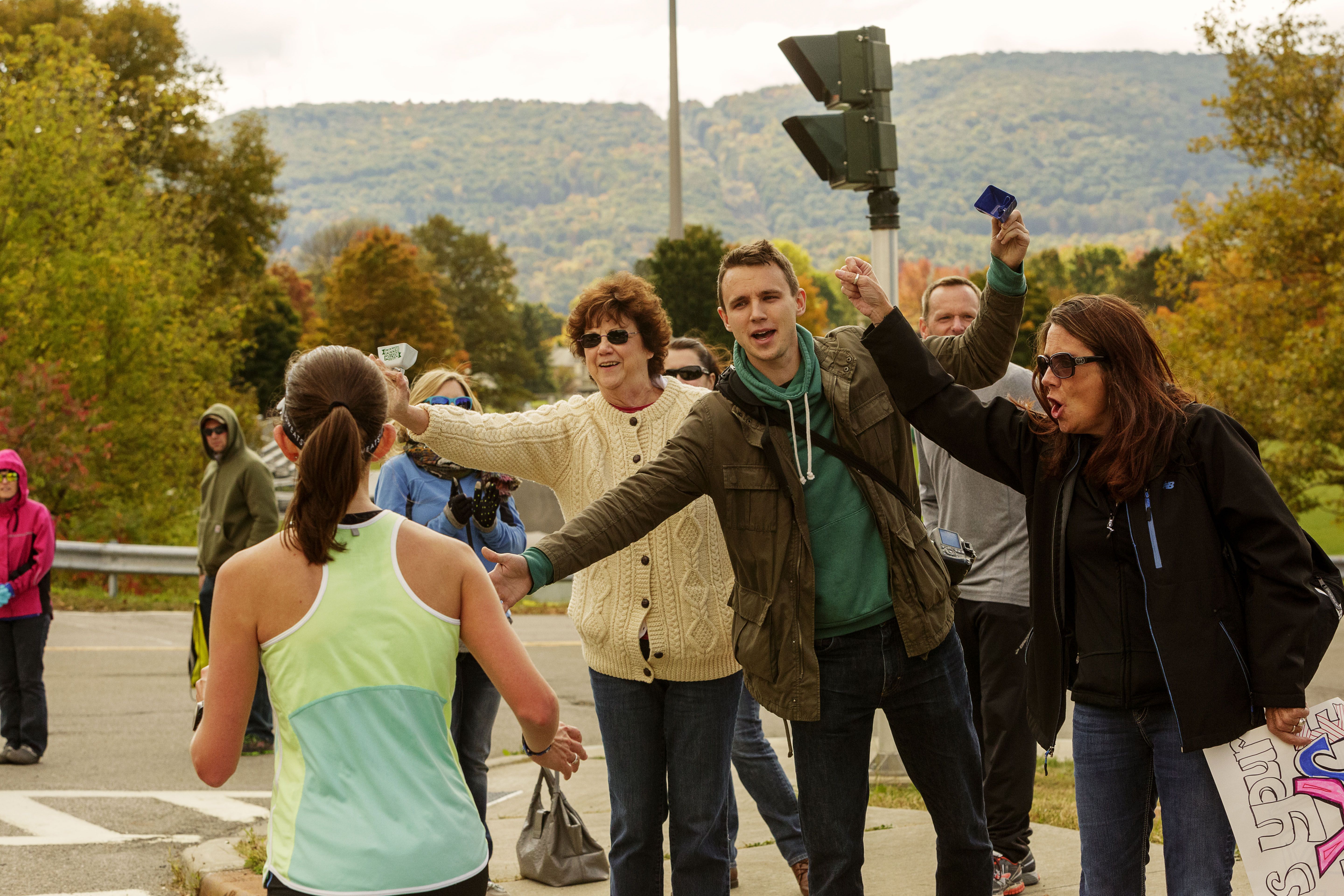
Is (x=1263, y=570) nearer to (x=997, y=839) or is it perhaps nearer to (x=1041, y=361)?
(x=1041, y=361)

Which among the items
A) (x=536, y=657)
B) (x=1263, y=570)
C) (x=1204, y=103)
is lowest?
(x=536, y=657)

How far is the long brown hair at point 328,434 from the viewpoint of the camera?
7.89 feet

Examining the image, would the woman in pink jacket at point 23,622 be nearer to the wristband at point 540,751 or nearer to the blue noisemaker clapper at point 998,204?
the wristband at point 540,751

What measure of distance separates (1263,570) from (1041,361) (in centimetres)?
73

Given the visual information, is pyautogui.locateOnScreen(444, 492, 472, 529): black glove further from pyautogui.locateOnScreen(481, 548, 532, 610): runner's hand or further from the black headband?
the black headband

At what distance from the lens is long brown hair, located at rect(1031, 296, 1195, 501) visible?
3.11 metres

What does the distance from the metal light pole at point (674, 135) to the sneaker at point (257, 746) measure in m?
11.4

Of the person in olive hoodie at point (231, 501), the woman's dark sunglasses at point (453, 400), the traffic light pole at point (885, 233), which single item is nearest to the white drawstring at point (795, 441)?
the woman's dark sunglasses at point (453, 400)

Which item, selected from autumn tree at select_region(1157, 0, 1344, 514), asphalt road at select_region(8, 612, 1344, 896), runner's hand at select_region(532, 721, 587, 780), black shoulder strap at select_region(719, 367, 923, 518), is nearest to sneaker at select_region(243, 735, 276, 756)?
asphalt road at select_region(8, 612, 1344, 896)

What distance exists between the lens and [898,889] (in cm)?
501

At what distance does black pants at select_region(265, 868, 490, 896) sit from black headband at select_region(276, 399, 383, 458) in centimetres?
81

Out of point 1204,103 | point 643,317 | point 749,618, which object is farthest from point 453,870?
point 1204,103

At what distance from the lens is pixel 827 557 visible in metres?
3.54

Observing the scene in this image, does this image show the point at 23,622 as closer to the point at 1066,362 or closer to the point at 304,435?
the point at 304,435
